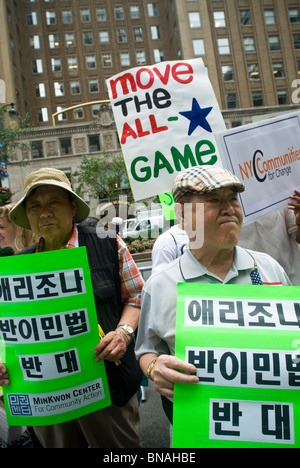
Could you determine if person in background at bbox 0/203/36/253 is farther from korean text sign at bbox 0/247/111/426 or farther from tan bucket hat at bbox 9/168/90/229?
korean text sign at bbox 0/247/111/426

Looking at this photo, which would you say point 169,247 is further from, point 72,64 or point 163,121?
point 72,64

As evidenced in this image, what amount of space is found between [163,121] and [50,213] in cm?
149

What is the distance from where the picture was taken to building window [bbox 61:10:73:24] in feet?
127

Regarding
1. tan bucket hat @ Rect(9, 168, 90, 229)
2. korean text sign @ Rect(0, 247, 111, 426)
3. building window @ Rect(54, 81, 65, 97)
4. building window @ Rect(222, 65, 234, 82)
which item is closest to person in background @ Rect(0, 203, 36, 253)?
tan bucket hat @ Rect(9, 168, 90, 229)

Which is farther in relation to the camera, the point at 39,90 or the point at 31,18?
the point at 39,90

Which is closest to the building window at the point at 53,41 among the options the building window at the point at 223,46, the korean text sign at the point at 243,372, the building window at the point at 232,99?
the building window at the point at 223,46

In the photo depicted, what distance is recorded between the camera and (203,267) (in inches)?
55.3

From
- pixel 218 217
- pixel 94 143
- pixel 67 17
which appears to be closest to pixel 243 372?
pixel 218 217

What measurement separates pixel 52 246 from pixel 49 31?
46.5 meters

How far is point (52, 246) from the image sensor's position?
1.77 m
